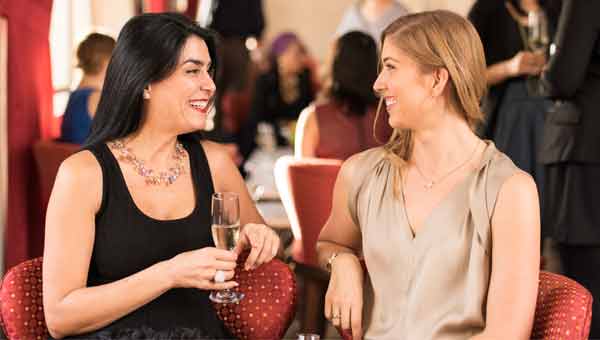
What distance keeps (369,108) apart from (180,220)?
194 centimetres

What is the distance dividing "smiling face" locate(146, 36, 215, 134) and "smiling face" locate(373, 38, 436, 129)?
1.41ft

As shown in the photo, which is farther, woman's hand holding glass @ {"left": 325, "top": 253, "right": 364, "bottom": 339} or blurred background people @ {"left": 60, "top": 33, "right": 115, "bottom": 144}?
blurred background people @ {"left": 60, "top": 33, "right": 115, "bottom": 144}

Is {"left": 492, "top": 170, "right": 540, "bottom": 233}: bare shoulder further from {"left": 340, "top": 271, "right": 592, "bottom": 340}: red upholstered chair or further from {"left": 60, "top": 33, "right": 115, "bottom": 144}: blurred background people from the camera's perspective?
{"left": 60, "top": 33, "right": 115, "bottom": 144}: blurred background people

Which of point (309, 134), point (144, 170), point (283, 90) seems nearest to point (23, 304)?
point (144, 170)

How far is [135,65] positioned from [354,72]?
1.98 meters

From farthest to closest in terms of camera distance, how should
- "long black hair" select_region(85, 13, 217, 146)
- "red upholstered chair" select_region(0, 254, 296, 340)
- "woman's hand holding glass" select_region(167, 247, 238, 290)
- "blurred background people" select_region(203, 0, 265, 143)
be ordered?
"blurred background people" select_region(203, 0, 265, 143) → "red upholstered chair" select_region(0, 254, 296, 340) → "long black hair" select_region(85, 13, 217, 146) → "woman's hand holding glass" select_region(167, 247, 238, 290)

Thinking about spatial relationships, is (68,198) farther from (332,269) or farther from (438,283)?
(438,283)

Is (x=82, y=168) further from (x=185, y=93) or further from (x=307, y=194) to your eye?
(x=307, y=194)

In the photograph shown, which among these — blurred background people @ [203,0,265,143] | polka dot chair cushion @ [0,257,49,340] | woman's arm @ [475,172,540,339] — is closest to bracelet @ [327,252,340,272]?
woman's arm @ [475,172,540,339]

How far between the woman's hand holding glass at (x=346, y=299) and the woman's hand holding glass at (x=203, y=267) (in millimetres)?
262

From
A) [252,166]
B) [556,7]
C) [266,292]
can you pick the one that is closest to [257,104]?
[252,166]

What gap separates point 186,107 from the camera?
7.84ft

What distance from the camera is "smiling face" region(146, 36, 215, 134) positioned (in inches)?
93.9

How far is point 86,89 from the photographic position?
4254mm
